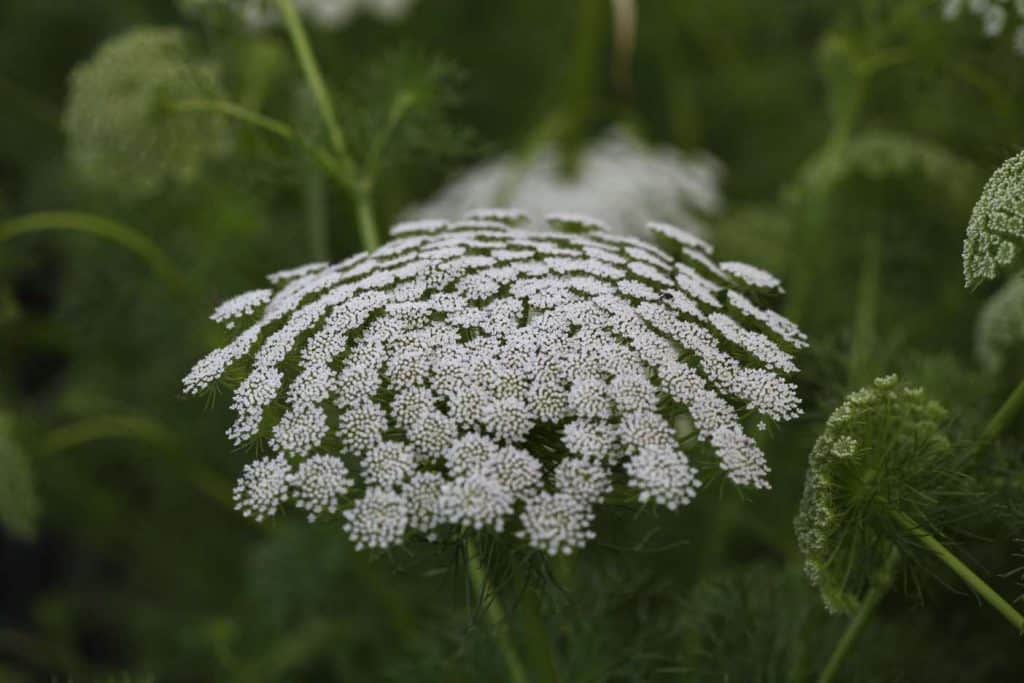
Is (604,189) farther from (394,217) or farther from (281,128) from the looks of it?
(281,128)

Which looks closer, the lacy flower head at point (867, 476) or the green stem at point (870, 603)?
the lacy flower head at point (867, 476)

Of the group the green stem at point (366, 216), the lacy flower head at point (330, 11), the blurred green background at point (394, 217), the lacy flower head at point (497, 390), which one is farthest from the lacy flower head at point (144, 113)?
the lacy flower head at point (497, 390)

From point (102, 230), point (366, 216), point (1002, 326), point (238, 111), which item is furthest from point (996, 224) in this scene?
point (102, 230)

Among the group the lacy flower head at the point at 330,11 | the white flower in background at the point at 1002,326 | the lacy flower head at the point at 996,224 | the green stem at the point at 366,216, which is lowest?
the lacy flower head at the point at 996,224

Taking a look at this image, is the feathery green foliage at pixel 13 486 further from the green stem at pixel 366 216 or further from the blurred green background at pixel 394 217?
the green stem at pixel 366 216

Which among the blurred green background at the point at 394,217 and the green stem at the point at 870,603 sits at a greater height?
the blurred green background at the point at 394,217

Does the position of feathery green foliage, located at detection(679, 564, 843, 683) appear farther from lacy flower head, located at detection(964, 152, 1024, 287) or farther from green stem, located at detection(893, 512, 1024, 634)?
lacy flower head, located at detection(964, 152, 1024, 287)

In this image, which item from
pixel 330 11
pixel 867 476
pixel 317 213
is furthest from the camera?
pixel 330 11
